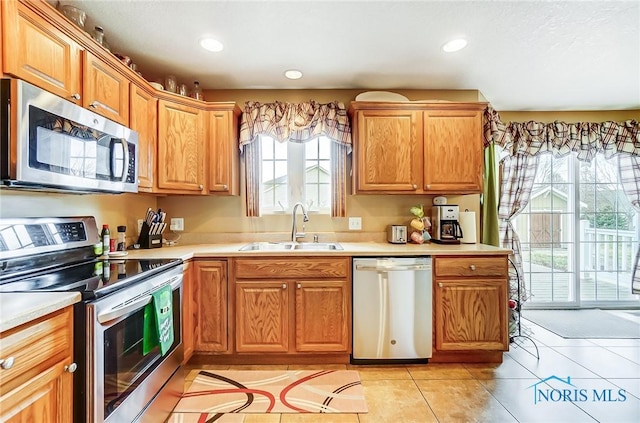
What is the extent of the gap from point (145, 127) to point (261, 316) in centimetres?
162

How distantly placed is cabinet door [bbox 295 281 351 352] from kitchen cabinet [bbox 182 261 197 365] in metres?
0.76

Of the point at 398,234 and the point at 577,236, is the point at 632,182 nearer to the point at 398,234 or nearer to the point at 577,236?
the point at 577,236

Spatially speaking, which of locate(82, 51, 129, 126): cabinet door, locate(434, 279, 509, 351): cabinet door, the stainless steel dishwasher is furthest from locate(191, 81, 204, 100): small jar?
locate(434, 279, 509, 351): cabinet door

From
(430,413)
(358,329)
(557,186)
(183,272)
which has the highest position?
(557,186)

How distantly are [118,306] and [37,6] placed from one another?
1400mm

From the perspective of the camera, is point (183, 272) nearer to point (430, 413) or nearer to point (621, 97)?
point (430, 413)

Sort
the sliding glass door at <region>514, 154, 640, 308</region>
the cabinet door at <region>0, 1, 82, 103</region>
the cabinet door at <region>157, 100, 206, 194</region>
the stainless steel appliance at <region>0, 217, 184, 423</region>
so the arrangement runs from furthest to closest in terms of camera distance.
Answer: the sliding glass door at <region>514, 154, 640, 308</region> → the cabinet door at <region>157, 100, 206, 194</region> → the cabinet door at <region>0, 1, 82, 103</region> → the stainless steel appliance at <region>0, 217, 184, 423</region>

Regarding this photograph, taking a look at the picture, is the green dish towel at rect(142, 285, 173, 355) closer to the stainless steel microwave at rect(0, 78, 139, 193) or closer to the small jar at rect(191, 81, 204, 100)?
the stainless steel microwave at rect(0, 78, 139, 193)

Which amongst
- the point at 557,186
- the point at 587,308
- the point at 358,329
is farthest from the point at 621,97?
the point at 358,329

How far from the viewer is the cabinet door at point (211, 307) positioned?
87.2 inches

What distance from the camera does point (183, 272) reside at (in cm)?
203

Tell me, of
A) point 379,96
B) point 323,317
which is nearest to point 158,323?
point 323,317

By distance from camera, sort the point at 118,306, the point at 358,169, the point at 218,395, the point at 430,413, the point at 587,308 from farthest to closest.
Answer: the point at 587,308 → the point at 358,169 → the point at 218,395 → the point at 430,413 → the point at 118,306

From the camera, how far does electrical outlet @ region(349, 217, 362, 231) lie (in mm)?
2883
